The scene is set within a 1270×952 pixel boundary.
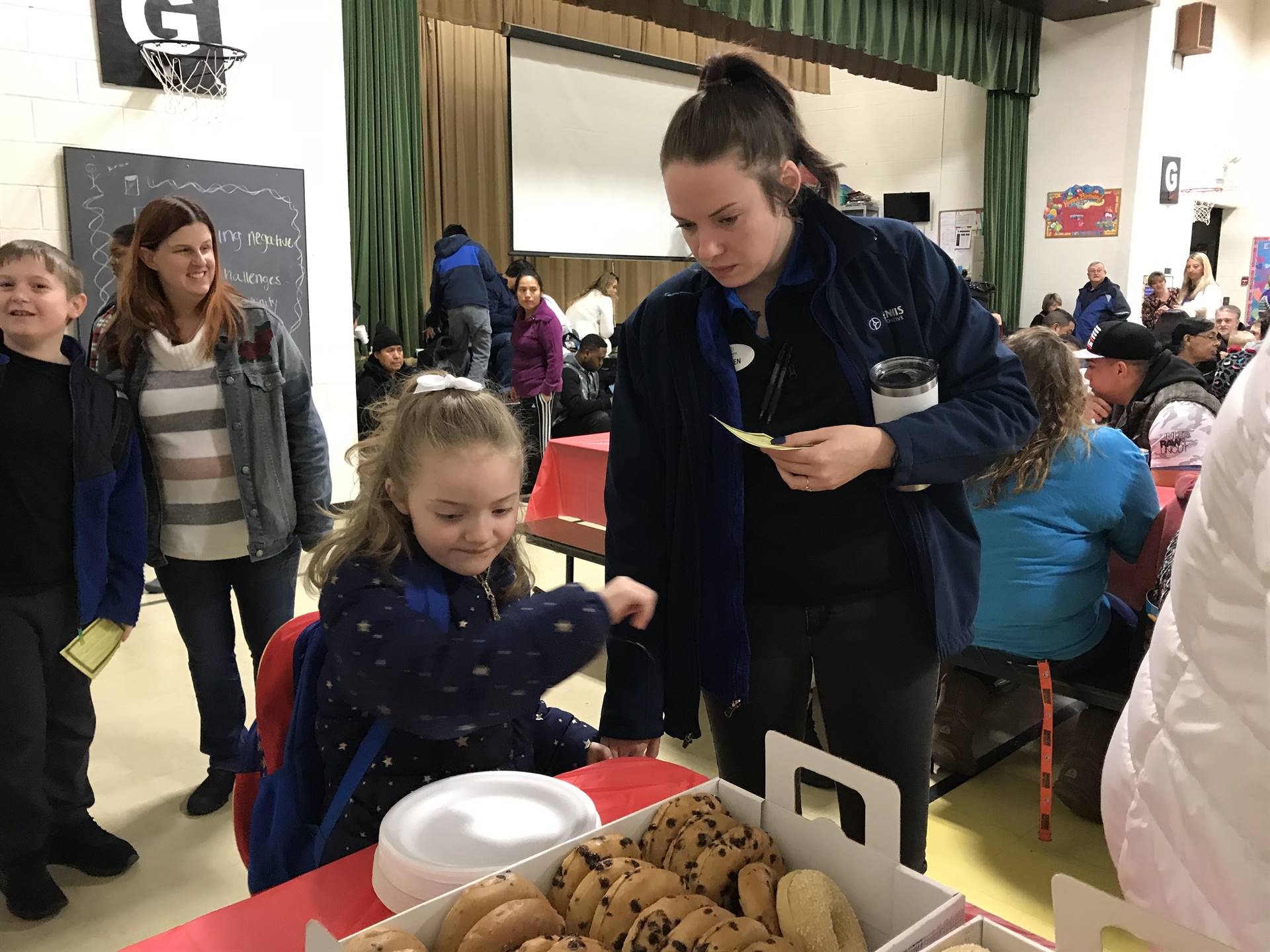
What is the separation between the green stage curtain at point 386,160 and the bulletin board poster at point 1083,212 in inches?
241

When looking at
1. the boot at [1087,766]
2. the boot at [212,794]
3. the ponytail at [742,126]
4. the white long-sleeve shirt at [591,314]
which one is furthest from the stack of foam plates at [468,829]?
the white long-sleeve shirt at [591,314]

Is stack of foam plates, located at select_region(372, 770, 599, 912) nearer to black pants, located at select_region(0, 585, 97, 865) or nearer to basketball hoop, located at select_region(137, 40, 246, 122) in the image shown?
black pants, located at select_region(0, 585, 97, 865)

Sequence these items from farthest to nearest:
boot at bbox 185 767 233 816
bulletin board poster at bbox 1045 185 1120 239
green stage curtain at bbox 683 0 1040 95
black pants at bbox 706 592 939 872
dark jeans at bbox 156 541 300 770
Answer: bulletin board poster at bbox 1045 185 1120 239 < green stage curtain at bbox 683 0 1040 95 < boot at bbox 185 767 233 816 < dark jeans at bbox 156 541 300 770 < black pants at bbox 706 592 939 872

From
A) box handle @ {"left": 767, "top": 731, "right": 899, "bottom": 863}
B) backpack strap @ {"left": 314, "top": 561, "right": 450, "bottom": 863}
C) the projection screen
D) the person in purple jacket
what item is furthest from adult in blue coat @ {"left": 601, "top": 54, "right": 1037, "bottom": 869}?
Answer: the projection screen

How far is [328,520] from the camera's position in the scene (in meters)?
2.57

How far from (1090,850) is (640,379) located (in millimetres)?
1800

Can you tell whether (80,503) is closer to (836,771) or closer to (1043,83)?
(836,771)

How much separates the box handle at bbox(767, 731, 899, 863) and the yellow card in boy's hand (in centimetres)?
168

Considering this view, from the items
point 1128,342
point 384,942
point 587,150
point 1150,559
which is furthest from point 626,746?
point 587,150

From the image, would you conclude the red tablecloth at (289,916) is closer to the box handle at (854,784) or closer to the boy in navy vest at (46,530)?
the box handle at (854,784)

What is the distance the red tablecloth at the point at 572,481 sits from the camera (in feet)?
12.1

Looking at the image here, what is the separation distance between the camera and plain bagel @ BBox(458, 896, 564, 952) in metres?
0.75

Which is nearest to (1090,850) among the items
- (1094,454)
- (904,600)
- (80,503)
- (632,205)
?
(1094,454)

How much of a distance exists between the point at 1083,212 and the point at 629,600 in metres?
9.69
